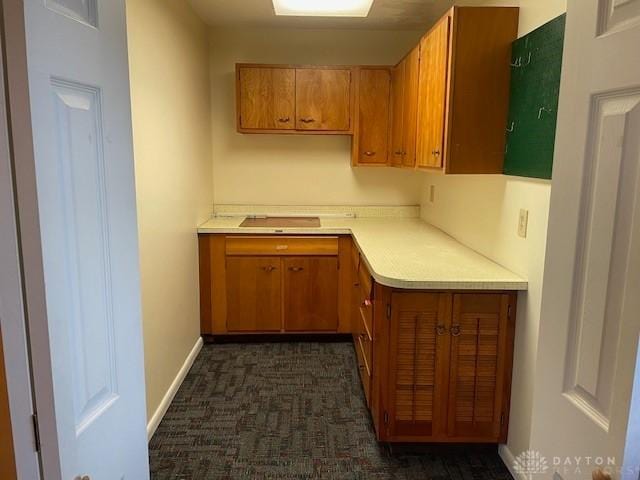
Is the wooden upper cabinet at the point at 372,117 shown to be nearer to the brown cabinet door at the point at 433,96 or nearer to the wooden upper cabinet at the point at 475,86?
the brown cabinet door at the point at 433,96

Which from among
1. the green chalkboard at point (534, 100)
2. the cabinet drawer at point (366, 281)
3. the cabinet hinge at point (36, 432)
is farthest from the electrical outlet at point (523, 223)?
the cabinet hinge at point (36, 432)

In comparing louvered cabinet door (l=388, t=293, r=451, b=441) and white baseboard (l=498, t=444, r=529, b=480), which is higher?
louvered cabinet door (l=388, t=293, r=451, b=441)

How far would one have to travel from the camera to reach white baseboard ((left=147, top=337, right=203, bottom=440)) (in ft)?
7.82

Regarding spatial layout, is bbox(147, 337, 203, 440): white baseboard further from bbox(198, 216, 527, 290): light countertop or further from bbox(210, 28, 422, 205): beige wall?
bbox(210, 28, 422, 205): beige wall

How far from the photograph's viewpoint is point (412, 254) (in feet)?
8.27

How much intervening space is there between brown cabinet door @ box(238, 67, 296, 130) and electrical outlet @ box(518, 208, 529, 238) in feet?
6.77

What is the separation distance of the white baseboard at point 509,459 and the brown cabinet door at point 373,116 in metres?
2.18

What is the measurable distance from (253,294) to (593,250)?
9.65 feet

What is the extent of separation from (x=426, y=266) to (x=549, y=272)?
1276 millimetres

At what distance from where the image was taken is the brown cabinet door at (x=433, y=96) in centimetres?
222

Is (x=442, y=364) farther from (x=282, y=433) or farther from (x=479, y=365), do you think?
(x=282, y=433)

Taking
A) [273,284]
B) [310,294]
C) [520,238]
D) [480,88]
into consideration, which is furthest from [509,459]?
[273,284]

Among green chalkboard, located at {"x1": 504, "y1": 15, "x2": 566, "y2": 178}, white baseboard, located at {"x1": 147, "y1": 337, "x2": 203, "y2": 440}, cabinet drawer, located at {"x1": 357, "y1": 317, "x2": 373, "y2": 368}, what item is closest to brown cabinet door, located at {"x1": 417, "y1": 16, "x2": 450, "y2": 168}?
green chalkboard, located at {"x1": 504, "y1": 15, "x2": 566, "y2": 178}

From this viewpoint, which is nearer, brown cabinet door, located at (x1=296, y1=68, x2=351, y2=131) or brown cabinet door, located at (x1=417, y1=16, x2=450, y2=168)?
brown cabinet door, located at (x1=417, y1=16, x2=450, y2=168)
